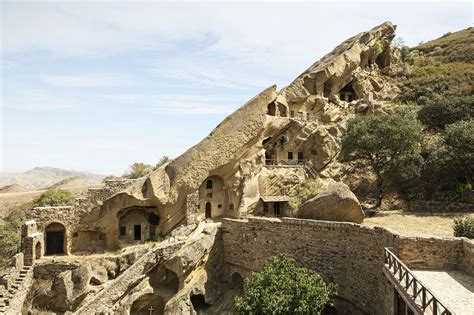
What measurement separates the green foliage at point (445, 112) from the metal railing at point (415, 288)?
24243 millimetres

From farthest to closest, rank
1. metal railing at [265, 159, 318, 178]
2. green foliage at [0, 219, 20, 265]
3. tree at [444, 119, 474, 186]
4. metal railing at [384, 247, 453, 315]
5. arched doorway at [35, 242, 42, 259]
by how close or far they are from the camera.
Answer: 1. metal railing at [265, 159, 318, 178]
2. green foliage at [0, 219, 20, 265]
3. arched doorway at [35, 242, 42, 259]
4. tree at [444, 119, 474, 186]
5. metal railing at [384, 247, 453, 315]

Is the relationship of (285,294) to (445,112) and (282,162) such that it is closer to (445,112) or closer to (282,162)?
(282,162)

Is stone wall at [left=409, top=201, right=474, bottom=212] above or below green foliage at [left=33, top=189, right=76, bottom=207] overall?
below

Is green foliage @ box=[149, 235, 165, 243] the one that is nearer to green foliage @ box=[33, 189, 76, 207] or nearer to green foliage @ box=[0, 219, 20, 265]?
green foliage @ box=[33, 189, 76, 207]

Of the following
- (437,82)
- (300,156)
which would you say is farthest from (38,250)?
(437,82)

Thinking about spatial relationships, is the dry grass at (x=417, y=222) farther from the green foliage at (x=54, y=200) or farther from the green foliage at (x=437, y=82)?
the green foliage at (x=54, y=200)

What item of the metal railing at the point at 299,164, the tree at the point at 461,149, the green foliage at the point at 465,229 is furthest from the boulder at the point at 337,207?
the tree at the point at 461,149

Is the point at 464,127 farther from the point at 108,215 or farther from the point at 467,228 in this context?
the point at 108,215

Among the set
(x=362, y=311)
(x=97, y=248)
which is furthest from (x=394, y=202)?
(x=97, y=248)

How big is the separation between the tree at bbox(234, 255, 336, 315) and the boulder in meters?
4.08

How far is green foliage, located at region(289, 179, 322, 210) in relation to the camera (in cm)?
2742

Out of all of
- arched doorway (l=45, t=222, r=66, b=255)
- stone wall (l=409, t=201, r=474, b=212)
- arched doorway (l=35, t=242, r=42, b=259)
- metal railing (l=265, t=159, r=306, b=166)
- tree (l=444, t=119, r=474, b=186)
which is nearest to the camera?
stone wall (l=409, t=201, r=474, b=212)

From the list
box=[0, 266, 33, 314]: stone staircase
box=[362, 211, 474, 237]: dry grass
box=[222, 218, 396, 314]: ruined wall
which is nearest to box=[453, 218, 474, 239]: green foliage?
box=[362, 211, 474, 237]: dry grass

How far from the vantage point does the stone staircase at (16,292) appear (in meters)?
22.6
